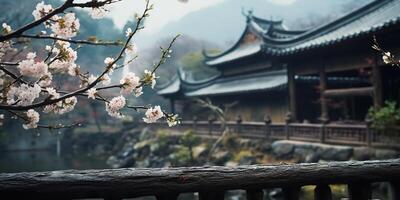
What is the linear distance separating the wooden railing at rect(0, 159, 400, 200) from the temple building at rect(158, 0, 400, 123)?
369 inches

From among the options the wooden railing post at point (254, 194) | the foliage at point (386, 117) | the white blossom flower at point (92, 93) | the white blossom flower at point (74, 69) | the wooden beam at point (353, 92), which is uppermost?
the wooden beam at point (353, 92)

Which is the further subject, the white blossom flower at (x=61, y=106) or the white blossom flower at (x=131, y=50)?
the white blossom flower at (x=61, y=106)

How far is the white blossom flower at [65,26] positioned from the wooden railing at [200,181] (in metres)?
1.14

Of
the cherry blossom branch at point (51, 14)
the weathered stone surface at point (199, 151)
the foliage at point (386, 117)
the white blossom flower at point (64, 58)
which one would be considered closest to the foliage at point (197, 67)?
the weathered stone surface at point (199, 151)

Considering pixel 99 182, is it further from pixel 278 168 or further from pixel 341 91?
pixel 341 91

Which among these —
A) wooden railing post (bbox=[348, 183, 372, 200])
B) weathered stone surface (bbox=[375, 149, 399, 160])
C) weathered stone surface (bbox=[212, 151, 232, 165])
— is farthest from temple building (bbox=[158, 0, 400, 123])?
wooden railing post (bbox=[348, 183, 372, 200])

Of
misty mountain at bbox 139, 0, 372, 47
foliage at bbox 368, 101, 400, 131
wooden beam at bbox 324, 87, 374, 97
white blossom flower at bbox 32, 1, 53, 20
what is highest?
misty mountain at bbox 139, 0, 372, 47

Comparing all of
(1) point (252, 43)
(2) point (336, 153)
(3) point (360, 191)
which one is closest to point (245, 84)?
(1) point (252, 43)

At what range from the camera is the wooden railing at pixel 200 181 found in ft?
8.51

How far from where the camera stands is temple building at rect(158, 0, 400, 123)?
1375cm

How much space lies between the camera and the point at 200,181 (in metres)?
2.96

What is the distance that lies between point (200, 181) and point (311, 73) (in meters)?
14.9

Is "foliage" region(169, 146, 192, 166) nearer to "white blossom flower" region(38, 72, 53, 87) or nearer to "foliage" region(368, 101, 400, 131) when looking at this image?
"foliage" region(368, 101, 400, 131)

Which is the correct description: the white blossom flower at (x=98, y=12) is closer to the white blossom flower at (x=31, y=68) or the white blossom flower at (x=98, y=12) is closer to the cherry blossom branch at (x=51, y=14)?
the cherry blossom branch at (x=51, y=14)
